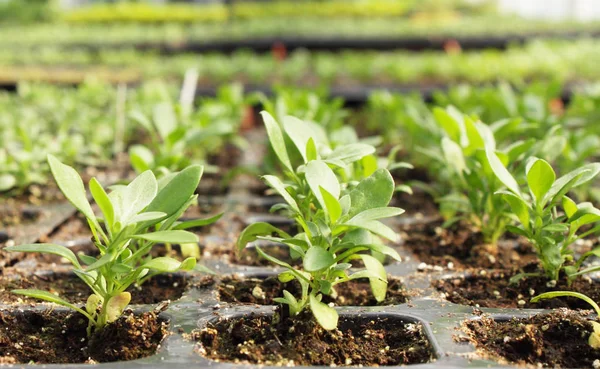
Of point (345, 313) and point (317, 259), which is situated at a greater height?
point (317, 259)

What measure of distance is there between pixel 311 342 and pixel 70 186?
49 cm

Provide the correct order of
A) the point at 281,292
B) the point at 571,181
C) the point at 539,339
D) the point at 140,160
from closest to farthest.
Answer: the point at 539,339 → the point at 571,181 → the point at 281,292 → the point at 140,160

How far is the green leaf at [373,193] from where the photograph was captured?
3.90 feet

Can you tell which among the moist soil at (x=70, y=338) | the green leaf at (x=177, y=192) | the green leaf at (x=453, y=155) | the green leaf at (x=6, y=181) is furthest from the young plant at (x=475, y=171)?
the green leaf at (x=6, y=181)

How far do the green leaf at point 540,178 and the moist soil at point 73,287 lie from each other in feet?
2.45

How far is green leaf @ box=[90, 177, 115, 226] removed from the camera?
1053mm

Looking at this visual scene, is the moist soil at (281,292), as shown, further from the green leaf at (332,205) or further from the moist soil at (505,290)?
the green leaf at (332,205)

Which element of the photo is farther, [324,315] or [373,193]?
[373,193]

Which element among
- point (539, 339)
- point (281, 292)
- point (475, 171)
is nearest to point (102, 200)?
point (281, 292)

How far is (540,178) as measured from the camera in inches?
50.1

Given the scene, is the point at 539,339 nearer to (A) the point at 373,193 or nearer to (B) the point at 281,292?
(A) the point at 373,193

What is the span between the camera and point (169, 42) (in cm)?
702

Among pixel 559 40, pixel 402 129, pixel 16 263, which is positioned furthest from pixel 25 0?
pixel 16 263

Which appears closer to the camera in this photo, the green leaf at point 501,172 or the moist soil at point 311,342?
the moist soil at point 311,342
